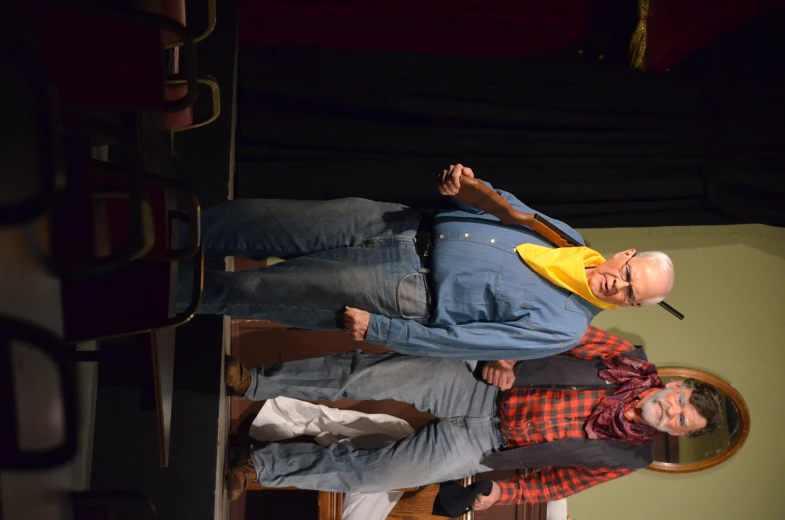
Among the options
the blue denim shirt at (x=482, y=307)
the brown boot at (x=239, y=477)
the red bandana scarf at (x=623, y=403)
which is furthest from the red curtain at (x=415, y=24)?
the brown boot at (x=239, y=477)

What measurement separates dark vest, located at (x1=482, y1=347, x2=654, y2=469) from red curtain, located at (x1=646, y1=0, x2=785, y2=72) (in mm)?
1208

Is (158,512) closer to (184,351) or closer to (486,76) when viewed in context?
(184,351)

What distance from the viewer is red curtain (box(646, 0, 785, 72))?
2.22 m

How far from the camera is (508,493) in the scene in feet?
7.49

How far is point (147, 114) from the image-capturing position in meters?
1.40

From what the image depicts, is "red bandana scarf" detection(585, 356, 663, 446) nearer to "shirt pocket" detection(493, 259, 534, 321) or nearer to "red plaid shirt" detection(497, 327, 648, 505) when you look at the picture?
"red plaid shirt" detection(497, 327, 648, 505)

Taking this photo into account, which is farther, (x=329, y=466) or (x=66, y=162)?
(x=329, y=466)

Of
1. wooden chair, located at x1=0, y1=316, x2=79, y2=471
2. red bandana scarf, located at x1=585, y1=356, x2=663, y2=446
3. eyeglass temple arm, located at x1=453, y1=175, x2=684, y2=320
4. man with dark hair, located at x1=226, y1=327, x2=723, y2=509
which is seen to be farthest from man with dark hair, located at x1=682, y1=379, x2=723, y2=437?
wooden chair, located at x1=0, y1=316, x2=79, y2=471

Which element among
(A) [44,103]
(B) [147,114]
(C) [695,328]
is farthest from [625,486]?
(A) [44,103]

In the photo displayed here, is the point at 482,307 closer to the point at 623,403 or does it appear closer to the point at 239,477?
the point at 623,403

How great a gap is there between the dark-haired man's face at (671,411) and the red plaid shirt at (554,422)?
156 millimetres

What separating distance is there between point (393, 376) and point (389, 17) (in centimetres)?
132

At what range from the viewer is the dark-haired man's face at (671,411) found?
2.11 meters

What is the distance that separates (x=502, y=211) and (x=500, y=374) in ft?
2.12
